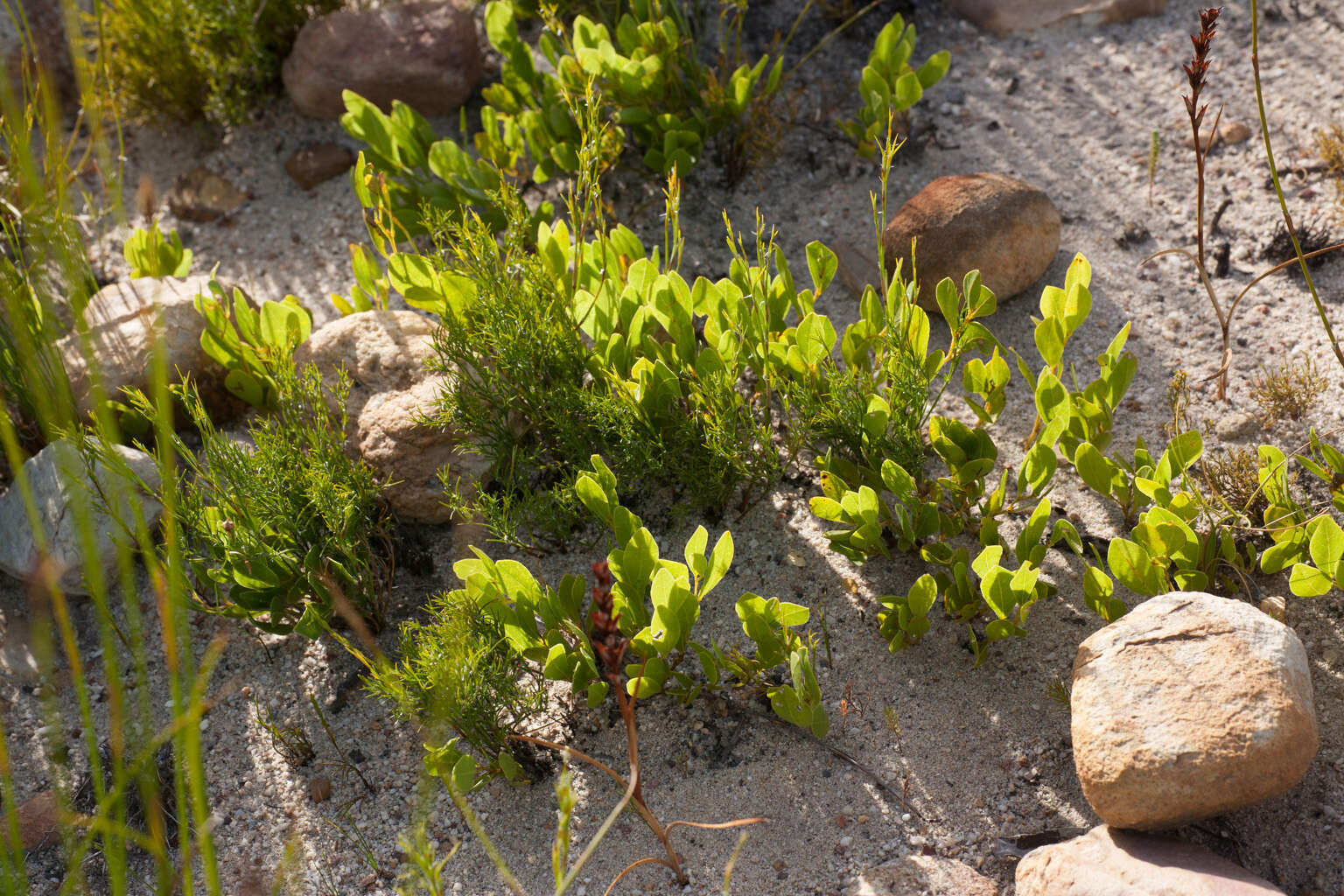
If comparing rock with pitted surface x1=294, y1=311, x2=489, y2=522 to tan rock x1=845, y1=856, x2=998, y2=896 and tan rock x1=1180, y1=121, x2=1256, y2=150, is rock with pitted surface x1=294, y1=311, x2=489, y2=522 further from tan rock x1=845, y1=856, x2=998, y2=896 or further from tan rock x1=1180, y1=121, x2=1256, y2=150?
tan rock x1=1180, y1=121, x2=1256, y2=150

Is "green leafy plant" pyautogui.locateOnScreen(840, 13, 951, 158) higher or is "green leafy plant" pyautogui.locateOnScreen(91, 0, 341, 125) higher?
"green leafy plant" pyautogui.locateOnScreen(91, 0, 341, 125)

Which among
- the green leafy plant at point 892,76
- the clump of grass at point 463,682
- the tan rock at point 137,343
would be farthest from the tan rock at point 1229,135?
the tan rock at point 137,343

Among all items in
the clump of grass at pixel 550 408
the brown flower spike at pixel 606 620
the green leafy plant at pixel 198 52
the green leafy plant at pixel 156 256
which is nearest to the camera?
the brown flower spike at pixel 606 620

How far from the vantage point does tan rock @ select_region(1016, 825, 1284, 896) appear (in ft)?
5.86

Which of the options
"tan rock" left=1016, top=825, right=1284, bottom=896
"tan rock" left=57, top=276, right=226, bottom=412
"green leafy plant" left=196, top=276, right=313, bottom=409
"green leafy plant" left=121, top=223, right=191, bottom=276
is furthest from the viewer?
"green leafy plant" left=121, top=223, right=191, bottom=276

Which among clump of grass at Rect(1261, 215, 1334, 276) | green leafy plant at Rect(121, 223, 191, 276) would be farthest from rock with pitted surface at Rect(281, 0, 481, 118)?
clump of grass at Rect(1261, 215, 1334, 276)

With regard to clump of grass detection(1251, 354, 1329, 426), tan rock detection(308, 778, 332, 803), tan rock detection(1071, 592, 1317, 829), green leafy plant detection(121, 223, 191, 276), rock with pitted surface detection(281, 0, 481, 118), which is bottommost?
tan rock detection(308, 778, 332, 803)

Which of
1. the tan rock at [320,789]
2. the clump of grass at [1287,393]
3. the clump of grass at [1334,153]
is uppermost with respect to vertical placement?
the clump of grass at [1334,153]

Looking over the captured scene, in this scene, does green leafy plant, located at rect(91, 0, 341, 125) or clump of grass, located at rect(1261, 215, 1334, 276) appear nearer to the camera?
clump of grass, located at rect(1261, 215, 1334, 276)

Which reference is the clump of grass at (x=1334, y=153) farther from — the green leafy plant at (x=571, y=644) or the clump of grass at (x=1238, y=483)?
the green leafy plant at (x=571, y=644)

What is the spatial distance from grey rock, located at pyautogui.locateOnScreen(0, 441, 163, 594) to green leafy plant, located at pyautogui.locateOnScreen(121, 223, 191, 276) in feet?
2.15

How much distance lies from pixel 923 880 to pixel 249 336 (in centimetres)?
215

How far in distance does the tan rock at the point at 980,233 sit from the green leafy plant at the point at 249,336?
175 cm

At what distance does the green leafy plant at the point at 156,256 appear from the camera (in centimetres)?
313
